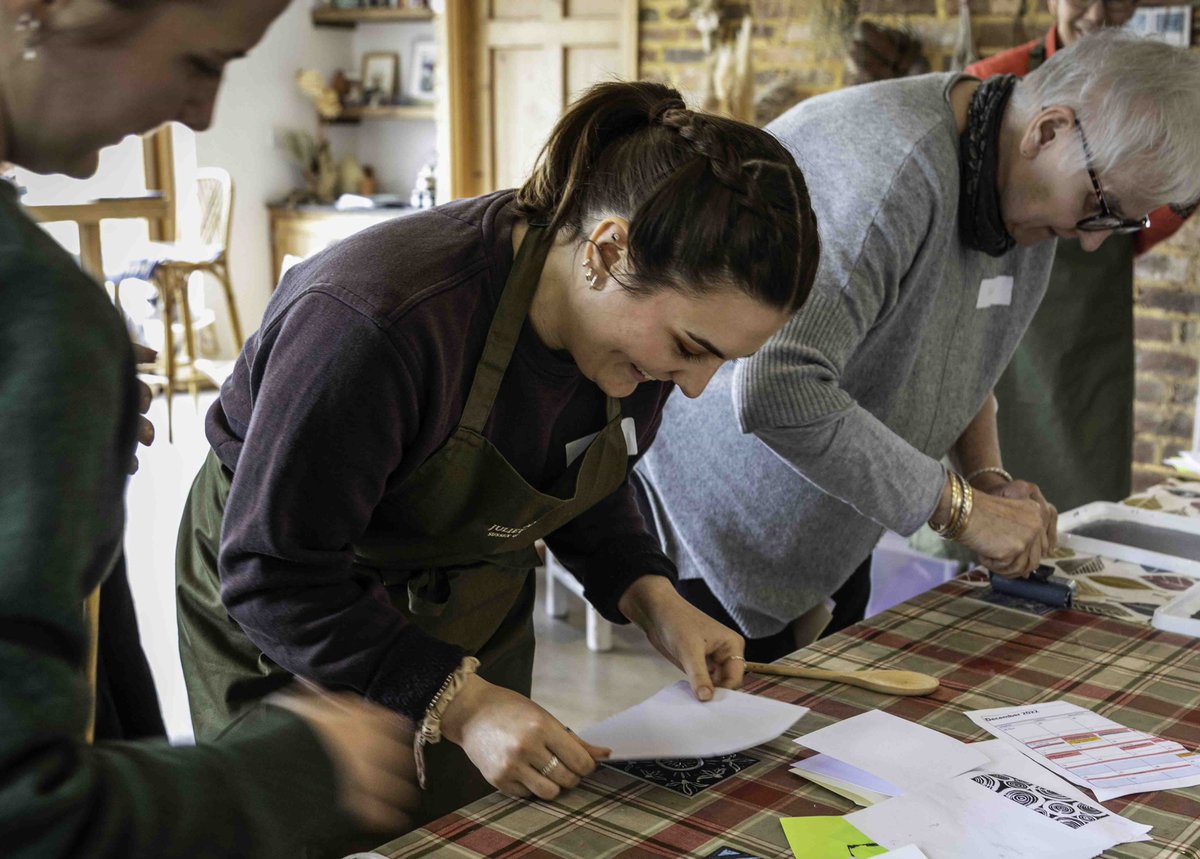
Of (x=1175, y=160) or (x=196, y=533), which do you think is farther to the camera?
(x=1175, y=160)

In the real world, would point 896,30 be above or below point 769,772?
above

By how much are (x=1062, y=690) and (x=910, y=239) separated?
57 cm

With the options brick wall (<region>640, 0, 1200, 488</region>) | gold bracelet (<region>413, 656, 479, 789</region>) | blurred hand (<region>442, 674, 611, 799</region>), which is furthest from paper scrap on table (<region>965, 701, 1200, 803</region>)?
brick wall (<region>640, 0, 1200, 488</region>)

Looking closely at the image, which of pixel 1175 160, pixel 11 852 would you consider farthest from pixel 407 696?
pixel 1175 160

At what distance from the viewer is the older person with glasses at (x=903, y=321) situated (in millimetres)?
1524

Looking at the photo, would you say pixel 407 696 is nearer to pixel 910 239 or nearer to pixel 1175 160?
pixel 910 239

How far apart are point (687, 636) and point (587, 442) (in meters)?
0.24

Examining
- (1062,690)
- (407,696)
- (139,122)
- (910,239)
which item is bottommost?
(1062,690)

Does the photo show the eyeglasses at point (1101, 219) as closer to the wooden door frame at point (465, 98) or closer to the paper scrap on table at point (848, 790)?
the paper scrap on table at point (848, 790)

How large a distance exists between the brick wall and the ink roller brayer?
193cm

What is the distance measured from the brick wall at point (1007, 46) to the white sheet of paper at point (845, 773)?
7.82ft

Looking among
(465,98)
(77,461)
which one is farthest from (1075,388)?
(465,98)

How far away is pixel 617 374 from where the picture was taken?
125 centimetres

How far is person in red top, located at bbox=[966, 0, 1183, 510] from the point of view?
122 inches
